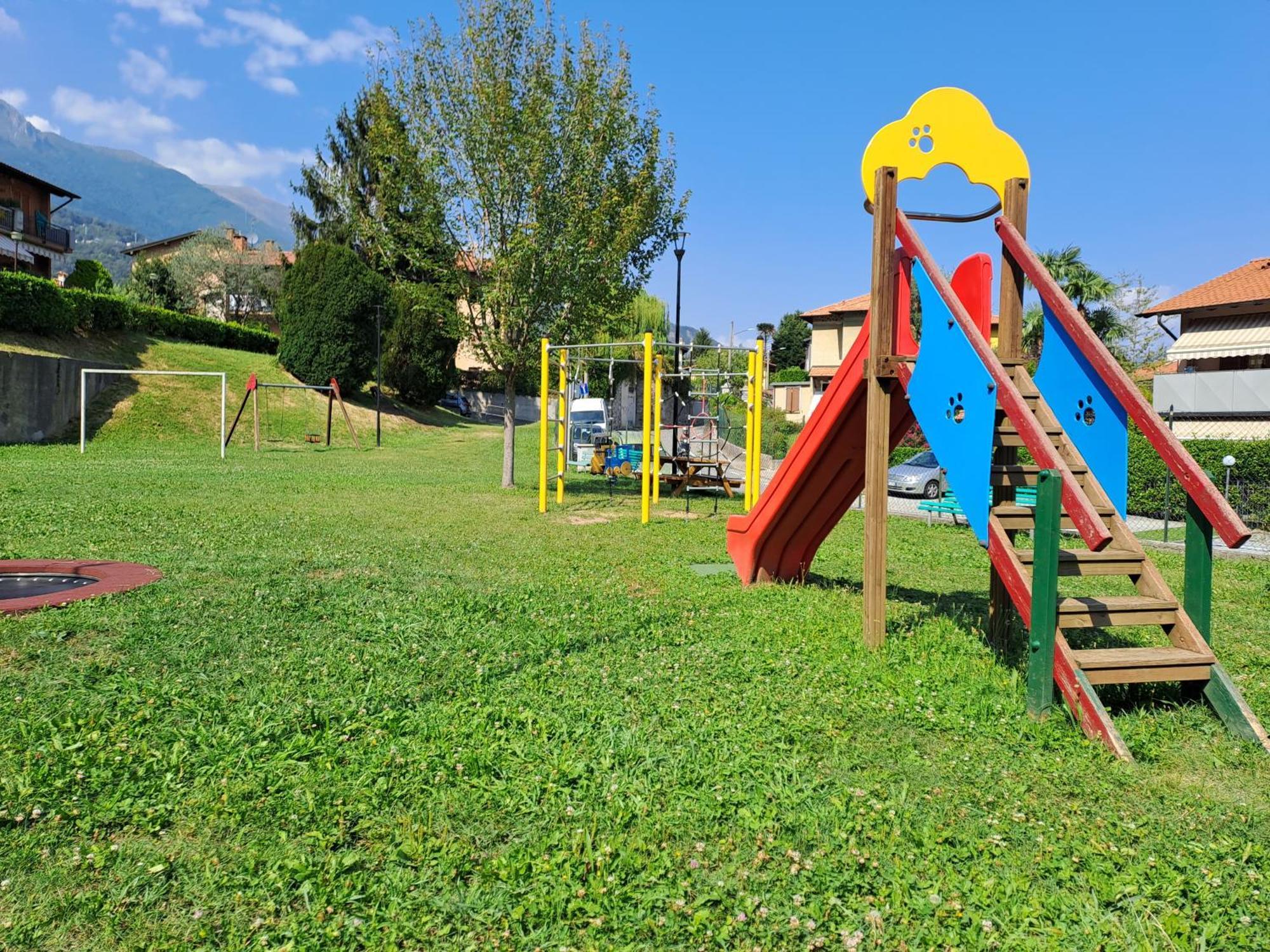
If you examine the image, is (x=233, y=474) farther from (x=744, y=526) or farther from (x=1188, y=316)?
(x=1188, y=316)

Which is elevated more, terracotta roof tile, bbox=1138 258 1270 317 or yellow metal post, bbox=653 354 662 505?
terracotta roof tile, bbox=1138 258 1270 317

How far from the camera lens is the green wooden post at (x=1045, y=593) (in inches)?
165

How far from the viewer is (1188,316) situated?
29.3 meters

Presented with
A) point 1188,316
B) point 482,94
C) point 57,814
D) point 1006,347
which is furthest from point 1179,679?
point 1188,316

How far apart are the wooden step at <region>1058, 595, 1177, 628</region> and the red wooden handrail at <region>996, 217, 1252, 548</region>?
0.53m

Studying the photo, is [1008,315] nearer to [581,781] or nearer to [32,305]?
[581,781]

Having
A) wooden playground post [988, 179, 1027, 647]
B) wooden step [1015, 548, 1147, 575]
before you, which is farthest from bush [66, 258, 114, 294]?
wooden step [1015, 548, 1147, 575]

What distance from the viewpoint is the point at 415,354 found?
38719 millimetres

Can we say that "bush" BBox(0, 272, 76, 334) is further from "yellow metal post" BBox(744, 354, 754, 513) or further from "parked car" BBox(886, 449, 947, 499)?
"parked car" BBox(886, 449, 947, 499)

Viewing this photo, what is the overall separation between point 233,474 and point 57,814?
14466mm

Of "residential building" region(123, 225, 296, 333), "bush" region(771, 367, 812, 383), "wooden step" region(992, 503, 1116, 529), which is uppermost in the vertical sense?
"residential building" region(123, 225, 296, 333)

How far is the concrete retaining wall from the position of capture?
810 inches

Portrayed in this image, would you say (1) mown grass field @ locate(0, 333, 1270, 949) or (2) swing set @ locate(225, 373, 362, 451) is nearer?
(1) mown grass field @ locate(0, 333, 1270, 949)

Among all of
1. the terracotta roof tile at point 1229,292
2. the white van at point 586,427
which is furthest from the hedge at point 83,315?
the terracotta roof tile at point 1229,292
